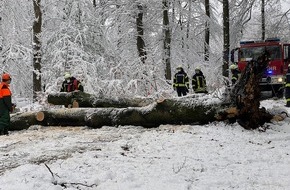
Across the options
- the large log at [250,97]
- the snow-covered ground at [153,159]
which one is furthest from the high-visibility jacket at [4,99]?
the large log at [250,97]

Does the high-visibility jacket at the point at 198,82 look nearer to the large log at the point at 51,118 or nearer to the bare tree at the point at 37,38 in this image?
the large log at the point at 51,118

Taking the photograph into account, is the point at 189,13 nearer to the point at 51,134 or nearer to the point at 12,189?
the point at 51,134

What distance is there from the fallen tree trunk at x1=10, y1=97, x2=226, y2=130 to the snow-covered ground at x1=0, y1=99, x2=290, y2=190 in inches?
13.1

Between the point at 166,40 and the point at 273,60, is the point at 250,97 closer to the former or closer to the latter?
the point at 273,60

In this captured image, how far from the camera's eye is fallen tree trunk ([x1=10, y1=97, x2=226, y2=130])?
794cm

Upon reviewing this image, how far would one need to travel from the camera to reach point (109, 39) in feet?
64.9

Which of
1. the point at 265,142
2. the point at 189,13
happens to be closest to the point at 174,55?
the point at 189,13

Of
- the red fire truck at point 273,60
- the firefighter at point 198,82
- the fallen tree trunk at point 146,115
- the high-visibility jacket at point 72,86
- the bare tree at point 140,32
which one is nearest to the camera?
the fallen tree trunk at point 146,115

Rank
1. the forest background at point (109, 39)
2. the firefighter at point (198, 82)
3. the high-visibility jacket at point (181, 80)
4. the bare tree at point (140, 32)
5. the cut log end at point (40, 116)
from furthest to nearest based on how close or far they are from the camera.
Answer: the bare tree at point (140, 32) < the forest background at point (109, 39) < the high-visibility jacket at point (181, 80) < the firefighter at point (198, 82) < the cut log end at point (40, 116)

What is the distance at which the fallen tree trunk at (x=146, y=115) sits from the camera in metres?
7.94

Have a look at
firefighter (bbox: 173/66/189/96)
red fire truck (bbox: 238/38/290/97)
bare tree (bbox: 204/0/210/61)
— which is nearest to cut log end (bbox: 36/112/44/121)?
firefighter (bbox: 173/66/189/96)

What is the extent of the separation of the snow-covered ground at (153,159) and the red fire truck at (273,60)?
7.70 m

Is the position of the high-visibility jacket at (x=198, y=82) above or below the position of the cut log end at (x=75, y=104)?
above

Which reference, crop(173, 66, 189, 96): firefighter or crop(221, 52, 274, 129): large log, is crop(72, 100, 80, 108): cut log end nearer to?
crop(221, 52, 274, 129): large log
